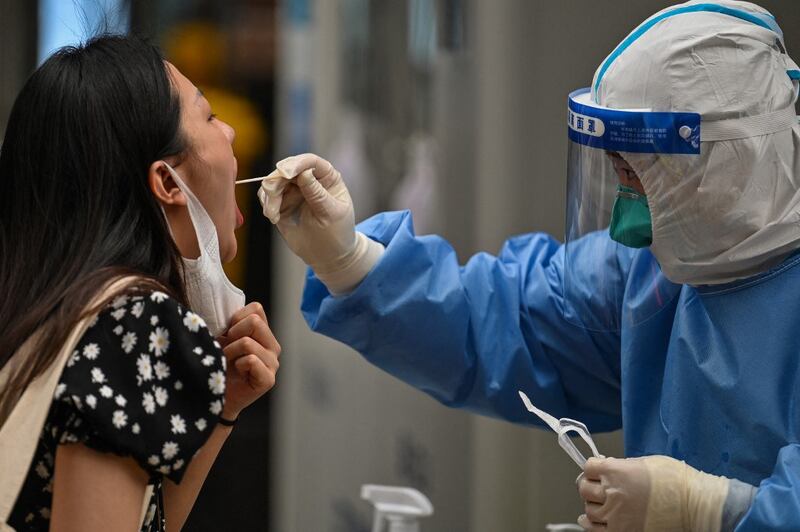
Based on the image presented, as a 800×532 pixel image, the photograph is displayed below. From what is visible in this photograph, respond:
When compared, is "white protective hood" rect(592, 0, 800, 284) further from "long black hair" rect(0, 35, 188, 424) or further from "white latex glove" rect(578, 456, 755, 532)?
"long black hair" rect(0, 35, 188, 424)

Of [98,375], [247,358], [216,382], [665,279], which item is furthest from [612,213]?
[98,375]

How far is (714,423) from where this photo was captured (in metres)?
1.52

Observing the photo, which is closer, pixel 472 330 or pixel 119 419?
pixel 119 419

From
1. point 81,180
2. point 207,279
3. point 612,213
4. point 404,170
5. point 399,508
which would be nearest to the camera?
point 81,180

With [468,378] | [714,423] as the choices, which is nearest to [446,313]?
[468,378]

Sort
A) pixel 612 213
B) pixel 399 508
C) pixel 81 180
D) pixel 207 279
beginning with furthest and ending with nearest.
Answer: pixel 399 508 < pixel 612 213 < pixel 207 279 < pixel 81 180

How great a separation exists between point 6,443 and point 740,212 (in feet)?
2.99

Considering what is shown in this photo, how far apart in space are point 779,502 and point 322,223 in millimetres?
728

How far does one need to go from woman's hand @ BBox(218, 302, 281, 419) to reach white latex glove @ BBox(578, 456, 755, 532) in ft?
1.41

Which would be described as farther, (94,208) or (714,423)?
(714,423)

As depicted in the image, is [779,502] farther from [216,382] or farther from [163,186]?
[163,186]

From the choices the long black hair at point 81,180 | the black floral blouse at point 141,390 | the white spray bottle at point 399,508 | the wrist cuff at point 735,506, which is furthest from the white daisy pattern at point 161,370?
the white spray bottle at point 399,508

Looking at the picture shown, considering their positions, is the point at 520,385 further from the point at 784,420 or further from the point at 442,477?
the point at 442,477

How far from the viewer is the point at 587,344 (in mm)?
1773
